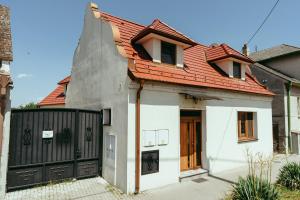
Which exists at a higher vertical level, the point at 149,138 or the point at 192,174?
the point at 149,138

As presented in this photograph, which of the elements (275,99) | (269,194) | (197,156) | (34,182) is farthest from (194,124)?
(275,99)

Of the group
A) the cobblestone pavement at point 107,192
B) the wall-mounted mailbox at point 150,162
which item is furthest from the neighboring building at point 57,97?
the wall-mounted mailbox at point 150,162

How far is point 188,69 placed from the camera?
10148 mm

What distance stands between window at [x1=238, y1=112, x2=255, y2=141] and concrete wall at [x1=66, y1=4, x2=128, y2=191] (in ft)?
23.0

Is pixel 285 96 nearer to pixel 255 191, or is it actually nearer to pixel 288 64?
pixel 288 64

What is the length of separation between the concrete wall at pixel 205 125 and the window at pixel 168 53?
4.83 feet

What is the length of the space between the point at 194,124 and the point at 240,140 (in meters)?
3.33

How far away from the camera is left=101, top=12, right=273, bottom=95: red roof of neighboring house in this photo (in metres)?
8.05

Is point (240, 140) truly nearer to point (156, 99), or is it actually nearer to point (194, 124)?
point (194, 124)

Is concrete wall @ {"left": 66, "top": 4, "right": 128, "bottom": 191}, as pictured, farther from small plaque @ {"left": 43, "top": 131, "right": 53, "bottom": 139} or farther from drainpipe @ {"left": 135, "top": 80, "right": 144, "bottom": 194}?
small plaque @ {"left": 43, "top": 131, "right": 53, "bottom": 139}

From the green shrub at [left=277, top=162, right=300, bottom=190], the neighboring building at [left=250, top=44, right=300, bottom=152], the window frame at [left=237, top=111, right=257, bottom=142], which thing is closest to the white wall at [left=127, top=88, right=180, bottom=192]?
the green shrub at [left=277, top=162, right=300, bottom=190]

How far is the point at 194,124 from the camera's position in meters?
9.62

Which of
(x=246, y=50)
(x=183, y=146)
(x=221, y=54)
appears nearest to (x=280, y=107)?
(x=221, y=54)

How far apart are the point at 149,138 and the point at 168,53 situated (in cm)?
393
